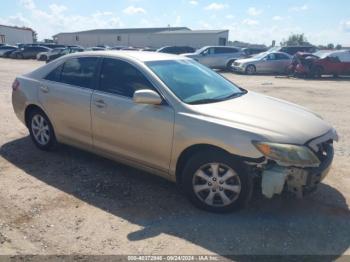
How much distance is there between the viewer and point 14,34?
74188 millimetres

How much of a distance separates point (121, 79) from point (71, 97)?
84 centimetres

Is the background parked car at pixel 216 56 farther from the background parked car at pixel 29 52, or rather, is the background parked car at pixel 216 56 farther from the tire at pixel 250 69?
the background parked car at pixel 29 52

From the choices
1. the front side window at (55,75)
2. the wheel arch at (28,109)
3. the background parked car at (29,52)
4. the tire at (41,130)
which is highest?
the front side window at (55,75)

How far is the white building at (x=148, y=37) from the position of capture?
50656 mm

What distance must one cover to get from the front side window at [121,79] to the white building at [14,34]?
247ft

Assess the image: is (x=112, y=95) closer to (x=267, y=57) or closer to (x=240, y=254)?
(x=240, y=254)

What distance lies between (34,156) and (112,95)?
73.4 inches

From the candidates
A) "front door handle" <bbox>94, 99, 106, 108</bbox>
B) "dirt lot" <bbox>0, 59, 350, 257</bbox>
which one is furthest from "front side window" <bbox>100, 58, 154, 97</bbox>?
"dirt lot" <bbox>0, 59, 350, 257</bbox>

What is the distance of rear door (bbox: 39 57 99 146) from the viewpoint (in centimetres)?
470

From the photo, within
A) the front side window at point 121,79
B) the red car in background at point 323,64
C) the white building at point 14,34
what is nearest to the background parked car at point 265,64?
the red car in background at point 323,64

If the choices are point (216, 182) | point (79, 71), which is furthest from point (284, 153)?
point (79, 71)

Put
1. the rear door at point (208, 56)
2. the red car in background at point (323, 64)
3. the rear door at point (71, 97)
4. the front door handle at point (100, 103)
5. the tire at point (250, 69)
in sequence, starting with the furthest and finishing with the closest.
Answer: the rear door at point (208, 56) < the tire at point (250, 69) < the red car in background at point (323, 64) < the rear door at point (71, 97) < the front door handle at point (100, 103)

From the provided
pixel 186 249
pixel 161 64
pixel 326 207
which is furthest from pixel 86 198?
pixel 326 207

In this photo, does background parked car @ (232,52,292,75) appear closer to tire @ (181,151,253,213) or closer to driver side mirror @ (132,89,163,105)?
driver side mirror @ (132,89,163,105)
